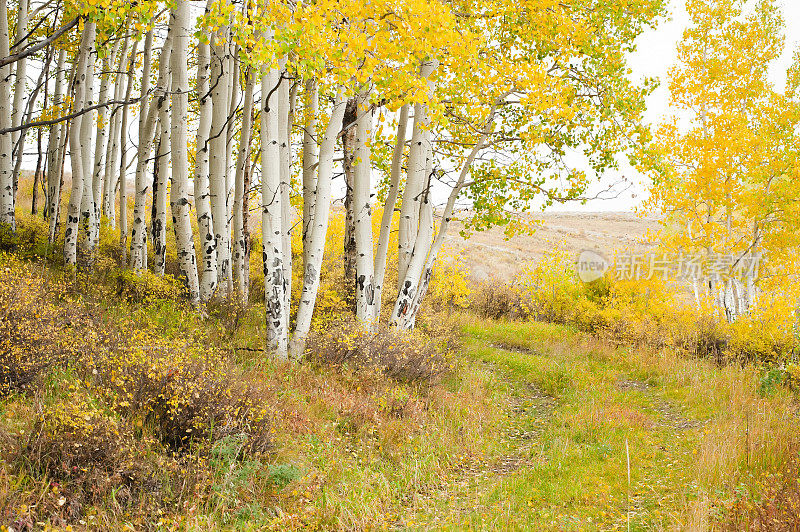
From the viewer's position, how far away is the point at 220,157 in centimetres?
806

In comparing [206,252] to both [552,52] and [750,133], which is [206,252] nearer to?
[552,52]

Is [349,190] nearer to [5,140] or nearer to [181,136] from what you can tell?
[181,136]

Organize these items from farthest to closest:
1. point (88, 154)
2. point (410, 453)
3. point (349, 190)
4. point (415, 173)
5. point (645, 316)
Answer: point (645, 316) → point (349, 190) → point (88, 154) → point (415, 173) → point (410, 453)

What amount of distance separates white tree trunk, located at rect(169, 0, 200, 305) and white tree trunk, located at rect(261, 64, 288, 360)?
97 centimetres

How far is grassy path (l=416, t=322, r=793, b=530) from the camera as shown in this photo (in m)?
4.44

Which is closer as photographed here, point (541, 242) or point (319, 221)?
point (319, 221)

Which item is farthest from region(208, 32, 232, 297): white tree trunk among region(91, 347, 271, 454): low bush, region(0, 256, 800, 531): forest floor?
region(91, 347, 271, 454): low bush

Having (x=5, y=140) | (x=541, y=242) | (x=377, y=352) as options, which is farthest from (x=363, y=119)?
(x=541, y=242)

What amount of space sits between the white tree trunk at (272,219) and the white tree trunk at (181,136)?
0.97m

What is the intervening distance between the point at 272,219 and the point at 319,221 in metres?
0.76

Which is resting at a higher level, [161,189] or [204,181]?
[204,181]

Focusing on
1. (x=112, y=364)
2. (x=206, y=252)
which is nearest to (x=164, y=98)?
(x=206, y=252)

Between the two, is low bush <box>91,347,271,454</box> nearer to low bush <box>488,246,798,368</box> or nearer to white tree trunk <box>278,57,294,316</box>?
white tree trunk <box>278,57,294,316</box>

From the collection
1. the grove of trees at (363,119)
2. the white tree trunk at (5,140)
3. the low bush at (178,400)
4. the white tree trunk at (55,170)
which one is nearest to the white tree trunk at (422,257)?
the grove of trees at (363,119)
